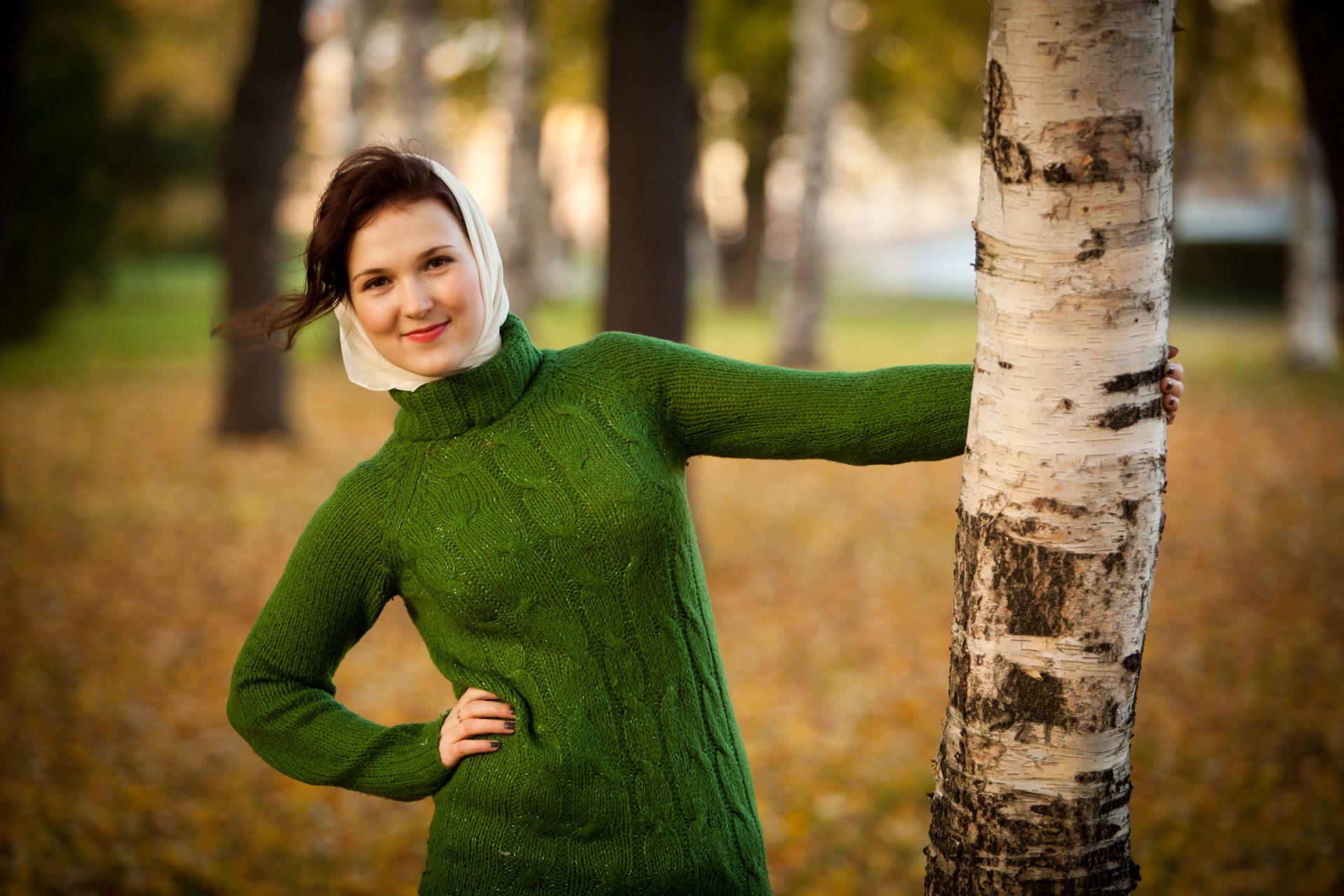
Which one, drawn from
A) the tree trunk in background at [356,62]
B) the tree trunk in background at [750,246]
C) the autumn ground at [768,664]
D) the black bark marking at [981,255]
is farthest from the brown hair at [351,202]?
the tree trunk in background at [750,246]

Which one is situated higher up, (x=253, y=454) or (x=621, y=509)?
(x=621, y=509)

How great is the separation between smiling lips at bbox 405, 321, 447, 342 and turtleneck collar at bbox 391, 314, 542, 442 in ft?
0.28

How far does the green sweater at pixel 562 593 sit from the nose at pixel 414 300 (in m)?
0.15

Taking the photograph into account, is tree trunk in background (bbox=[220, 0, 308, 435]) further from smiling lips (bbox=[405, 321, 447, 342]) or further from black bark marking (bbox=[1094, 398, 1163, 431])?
black bark marking (bbox=[1094, 398, 1163, 431])

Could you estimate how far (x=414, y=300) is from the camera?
198 cm

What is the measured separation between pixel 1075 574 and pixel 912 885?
117 inches

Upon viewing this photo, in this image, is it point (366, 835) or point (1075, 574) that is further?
point (366, 835)

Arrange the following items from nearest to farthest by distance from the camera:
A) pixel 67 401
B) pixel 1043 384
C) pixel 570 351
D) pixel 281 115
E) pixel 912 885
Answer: pixel 1043 384 → pixel 570 351 → pixel 912 885 → pixel 281 115 → pixel 67 401

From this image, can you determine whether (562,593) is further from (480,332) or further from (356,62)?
(356,62)

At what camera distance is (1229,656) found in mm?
6176

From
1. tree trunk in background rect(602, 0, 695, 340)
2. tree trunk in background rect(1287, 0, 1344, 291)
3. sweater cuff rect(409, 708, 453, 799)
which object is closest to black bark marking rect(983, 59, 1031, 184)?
sweater cuff rect(409, 708, 453, 799)

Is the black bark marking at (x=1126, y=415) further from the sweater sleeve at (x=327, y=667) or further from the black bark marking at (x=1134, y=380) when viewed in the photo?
the sweater sleeve at (x=327, y=667)

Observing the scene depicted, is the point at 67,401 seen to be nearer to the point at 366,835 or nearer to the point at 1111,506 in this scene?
the point at 366,835

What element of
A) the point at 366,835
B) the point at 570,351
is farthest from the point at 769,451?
the point at 366,835
